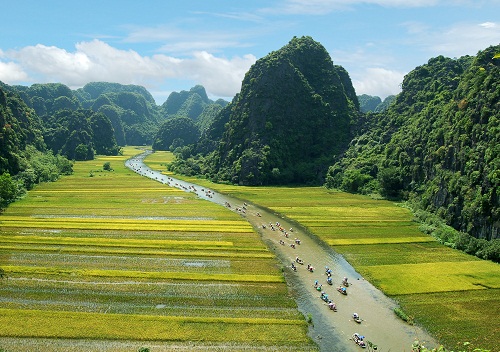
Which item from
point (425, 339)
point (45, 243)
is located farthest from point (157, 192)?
point (425, 339)

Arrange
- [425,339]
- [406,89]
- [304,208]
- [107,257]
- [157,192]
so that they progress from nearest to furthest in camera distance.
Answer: [425,339]
[107,257]
[304,208]
[157,192]
[406,89]

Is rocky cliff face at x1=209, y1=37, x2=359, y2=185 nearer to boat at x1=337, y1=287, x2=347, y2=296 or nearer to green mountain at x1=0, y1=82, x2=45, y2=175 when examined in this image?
green mountain at x1=0, y1=82, x2=45, y2=175

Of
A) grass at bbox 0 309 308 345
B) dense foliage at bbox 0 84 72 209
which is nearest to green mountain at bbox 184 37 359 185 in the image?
dense foliage at bbox 0 84 72 209

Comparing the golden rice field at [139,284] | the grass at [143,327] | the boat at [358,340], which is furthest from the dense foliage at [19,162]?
the boat at [358,340]

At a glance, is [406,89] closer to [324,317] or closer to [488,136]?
[488,136]

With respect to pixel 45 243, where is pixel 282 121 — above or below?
above
